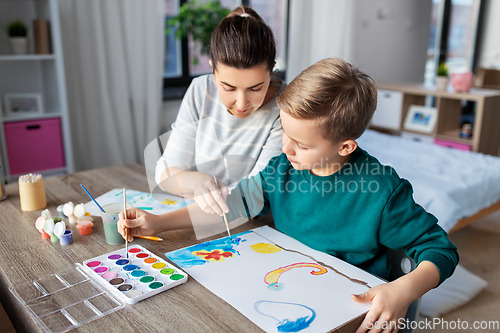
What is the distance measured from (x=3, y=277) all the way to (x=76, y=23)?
82.5 inches

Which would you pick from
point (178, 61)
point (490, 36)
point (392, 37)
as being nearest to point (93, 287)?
point (178, 61)

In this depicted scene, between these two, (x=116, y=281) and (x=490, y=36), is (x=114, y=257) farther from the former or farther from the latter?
(x=490, y=36)

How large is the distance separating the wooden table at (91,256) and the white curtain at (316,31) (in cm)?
268

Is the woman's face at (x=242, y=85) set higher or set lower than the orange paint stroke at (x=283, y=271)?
higher

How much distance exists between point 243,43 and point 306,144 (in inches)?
11.5

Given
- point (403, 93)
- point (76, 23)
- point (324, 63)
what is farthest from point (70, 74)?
point (403, 93)

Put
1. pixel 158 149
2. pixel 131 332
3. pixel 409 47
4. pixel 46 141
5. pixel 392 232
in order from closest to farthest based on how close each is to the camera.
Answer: pixel 131 332
pixel 392 232
pixel 158 149
pixel 46 141
pixel 409 47

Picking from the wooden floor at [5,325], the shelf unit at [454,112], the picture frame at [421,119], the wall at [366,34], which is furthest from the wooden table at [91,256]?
the picture frame at [421,119]

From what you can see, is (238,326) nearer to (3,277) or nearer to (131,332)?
(131,332)

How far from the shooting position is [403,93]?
3.48 meters

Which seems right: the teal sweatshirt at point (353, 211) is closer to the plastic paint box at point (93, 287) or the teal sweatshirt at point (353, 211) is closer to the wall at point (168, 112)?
the plastic paint box at point (93, 287)

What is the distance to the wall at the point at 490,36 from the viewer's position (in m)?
4.76

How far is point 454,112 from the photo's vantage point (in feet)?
11.1

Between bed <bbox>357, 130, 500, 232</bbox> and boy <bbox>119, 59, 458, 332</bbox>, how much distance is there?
103 cm
